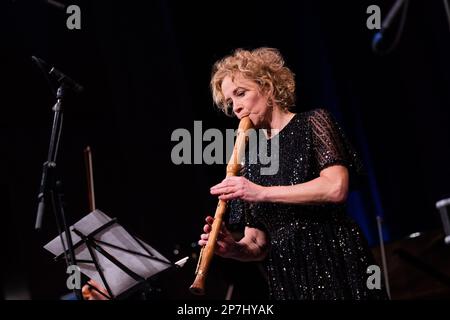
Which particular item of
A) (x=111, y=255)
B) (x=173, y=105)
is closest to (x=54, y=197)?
(x=111, y=255)

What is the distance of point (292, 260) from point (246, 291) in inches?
72.7

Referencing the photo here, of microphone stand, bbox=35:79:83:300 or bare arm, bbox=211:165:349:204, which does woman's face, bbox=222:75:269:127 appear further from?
microphone stand, bbox=35:79:83:300

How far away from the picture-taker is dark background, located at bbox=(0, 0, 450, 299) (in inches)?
170

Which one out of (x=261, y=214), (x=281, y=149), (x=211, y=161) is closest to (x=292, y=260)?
(x=261, y=214)

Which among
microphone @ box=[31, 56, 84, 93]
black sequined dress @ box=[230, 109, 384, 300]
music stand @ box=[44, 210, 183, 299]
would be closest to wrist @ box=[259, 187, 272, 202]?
black sequined dress @ box=[230, 109, 384, 300]

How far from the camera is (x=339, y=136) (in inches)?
81.2

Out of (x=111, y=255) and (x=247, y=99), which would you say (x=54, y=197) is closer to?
(x=111, y=255)

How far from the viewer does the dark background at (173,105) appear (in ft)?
14.1

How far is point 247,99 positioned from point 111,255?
976 millimetres

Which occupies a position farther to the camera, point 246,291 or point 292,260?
point 246,291

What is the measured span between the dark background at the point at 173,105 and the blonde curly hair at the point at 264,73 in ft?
7.01

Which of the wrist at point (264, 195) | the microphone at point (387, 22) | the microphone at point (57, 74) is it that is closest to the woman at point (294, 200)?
the wrist at point (264, 195)
